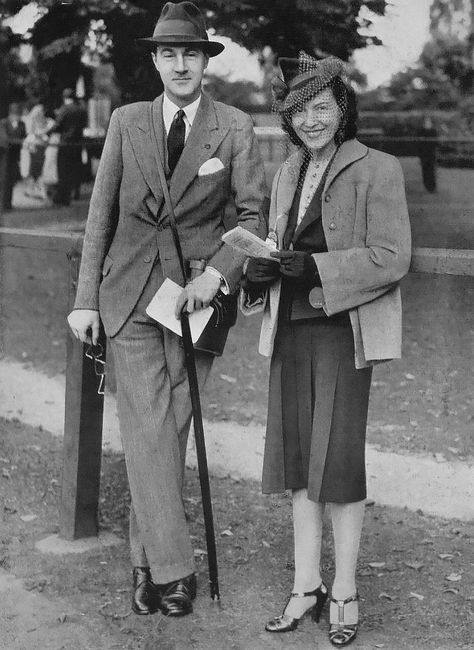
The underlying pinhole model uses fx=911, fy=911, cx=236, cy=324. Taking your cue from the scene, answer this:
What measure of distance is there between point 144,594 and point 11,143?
544 cm

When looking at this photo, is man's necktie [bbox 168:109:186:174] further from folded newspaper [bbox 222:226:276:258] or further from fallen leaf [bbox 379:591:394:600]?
fallen leaf [bbox 379:591:394:600]

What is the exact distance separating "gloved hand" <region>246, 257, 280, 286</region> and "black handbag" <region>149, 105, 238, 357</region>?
0.79 feet

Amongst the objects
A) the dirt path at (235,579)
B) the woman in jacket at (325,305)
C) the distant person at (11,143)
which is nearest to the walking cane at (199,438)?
the dirt path at (235,579)

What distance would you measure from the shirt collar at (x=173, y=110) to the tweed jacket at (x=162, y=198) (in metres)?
0.02

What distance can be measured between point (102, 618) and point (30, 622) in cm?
25

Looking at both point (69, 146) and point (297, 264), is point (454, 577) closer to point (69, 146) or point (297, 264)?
point (297, 264)

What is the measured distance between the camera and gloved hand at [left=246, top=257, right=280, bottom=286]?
291 centimetres

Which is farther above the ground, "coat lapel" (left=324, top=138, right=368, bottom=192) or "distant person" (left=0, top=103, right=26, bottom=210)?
"coat lapel" (left=324, top=138, right=368, bottom=192)

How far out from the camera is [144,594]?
331 cm

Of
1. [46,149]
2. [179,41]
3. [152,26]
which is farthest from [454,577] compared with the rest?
[46,149]

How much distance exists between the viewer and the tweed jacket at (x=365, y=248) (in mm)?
2797

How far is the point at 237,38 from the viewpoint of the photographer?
537 centimetres

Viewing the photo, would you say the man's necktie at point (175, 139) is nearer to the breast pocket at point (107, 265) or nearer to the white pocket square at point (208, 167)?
the white pocket square at point (208, 167)

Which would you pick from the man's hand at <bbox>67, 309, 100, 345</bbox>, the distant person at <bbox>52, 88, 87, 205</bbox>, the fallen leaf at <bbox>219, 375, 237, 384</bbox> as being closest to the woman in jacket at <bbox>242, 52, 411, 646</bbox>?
the man's hand at <bbox>67, 309, 100, 345</bbox>
